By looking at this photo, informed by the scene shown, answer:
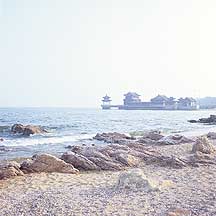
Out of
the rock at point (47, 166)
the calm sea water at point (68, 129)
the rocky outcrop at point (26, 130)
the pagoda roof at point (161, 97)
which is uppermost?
the pagoda roof at point (161, 97)

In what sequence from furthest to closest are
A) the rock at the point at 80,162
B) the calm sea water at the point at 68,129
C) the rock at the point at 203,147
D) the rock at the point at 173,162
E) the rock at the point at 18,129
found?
the rock at the point at 18,129 → the calm sea water at the point at 68,129 → the rock at the point at 203,147 → the rock at the point at 80,162 → the rock at the point at 173,162

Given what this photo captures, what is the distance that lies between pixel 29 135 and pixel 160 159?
22.2m

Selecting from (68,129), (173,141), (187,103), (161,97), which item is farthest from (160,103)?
(173,141)

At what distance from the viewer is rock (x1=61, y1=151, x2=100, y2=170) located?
14.8 metres

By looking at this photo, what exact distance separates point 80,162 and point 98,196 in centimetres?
569

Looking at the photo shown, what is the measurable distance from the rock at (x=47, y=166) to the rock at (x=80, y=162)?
70 centimetres

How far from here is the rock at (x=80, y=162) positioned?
14.8 m

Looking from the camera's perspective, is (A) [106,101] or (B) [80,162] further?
(A) [106,101]

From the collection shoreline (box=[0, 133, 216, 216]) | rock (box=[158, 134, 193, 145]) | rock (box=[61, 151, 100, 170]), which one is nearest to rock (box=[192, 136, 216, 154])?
shoreline (box=[0, 133, 216, 216])

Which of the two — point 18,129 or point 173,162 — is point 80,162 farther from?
point 18,129

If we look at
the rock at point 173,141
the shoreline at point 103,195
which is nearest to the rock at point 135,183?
the shoreline at point 103,195

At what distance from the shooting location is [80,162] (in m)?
15.1

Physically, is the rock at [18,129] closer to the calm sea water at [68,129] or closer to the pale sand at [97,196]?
the calm sea water at [68,129]

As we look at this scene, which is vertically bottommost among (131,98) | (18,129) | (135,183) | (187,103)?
(18,129)
